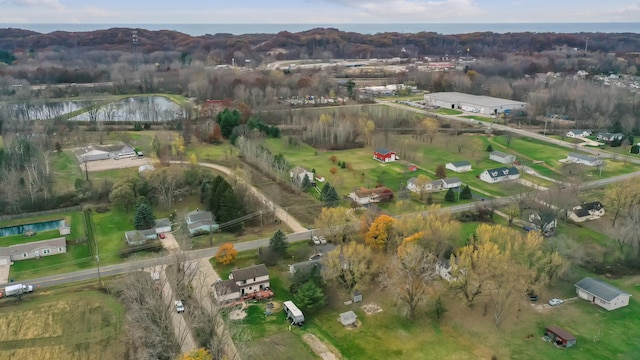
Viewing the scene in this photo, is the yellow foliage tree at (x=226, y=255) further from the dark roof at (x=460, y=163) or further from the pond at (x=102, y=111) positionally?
the pond at (x=102, y=111)

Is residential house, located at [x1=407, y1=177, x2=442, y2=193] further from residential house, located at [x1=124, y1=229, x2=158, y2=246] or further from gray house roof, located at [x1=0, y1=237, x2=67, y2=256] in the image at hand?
gray house roof, located at [x1=0, y1=237, x2=67, y2=256]

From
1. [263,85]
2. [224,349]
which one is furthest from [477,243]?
[263,85]

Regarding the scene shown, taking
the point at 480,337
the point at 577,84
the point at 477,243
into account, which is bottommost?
the point at 480,337

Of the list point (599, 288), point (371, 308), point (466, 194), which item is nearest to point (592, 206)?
point (466, 194)

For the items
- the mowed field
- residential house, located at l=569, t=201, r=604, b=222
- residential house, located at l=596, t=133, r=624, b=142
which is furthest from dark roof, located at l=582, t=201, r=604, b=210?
the mowed field

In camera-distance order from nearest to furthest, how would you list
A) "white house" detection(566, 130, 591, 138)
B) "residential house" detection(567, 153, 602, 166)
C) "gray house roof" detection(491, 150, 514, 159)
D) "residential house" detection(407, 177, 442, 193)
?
Answer: "residential house" detection(407, 177, 442, 193) → "residential house" detection(567, 153, 602, 166) → "gray house roof" detection(491, 150, 514, 159) → "white house" detection(566, 130, 591, 138)

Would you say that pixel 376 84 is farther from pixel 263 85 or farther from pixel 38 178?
pixel 38 178
